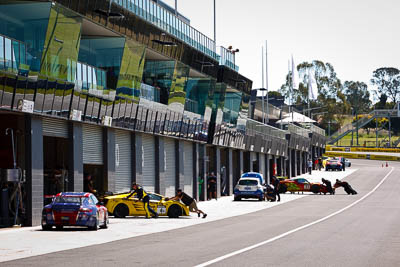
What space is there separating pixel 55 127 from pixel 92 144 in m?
4.22

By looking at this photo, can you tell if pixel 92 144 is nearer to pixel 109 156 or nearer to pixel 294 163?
pixel 109 156

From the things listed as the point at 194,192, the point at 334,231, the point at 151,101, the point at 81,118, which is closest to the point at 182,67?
the point at 151,101

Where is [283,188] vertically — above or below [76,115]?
below

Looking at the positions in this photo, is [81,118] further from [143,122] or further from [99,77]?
[143,122]

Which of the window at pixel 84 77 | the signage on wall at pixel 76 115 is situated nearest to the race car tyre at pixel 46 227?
the signage on wall at pixel 76 115

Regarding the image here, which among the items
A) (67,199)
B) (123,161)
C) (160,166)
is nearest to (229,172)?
(160,166)

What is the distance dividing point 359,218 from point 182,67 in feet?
57.6

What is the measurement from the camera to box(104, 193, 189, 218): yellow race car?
33375mm

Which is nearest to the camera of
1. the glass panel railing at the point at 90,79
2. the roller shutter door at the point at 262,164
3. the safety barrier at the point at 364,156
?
the glass panel railing at the point at 90,79

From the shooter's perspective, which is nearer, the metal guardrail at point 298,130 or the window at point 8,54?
the window at point 8,54

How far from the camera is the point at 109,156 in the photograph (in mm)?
36656

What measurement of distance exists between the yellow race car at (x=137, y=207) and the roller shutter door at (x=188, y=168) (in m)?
15.4

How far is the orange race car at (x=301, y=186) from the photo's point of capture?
199ft

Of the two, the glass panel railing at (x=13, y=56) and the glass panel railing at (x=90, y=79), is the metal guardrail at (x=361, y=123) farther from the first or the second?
the glass panel railing at (x=13, y=56)
